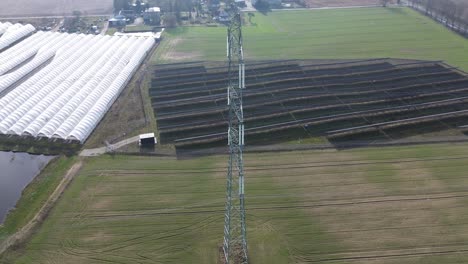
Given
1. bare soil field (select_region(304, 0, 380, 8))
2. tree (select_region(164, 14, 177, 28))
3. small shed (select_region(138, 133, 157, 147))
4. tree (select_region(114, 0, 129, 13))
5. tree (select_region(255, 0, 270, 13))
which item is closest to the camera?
small shed (select_region(138, 133, 157, 147))

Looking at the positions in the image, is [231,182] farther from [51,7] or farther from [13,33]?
[51,7]

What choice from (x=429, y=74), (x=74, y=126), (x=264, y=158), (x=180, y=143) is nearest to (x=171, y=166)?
(x=180, y=143)

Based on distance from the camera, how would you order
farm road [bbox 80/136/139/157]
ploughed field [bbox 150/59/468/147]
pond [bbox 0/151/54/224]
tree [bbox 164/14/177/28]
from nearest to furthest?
pond [bbox 0/151/54/224]
farm road [bbox 80/136/139/157]
ploughed field [bbox 150/59/468/147]
tree [bbox 164/14/177/28]

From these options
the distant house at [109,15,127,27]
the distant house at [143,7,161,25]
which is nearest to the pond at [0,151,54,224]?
the distant house at [109,15,127,27]

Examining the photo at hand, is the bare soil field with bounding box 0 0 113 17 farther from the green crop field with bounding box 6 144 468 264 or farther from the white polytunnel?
the green crop field with bounding box 6 144 468 264

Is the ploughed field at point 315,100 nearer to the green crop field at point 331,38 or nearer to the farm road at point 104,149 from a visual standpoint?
the farm road at point 104,149

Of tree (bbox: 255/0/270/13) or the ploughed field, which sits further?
tree (bbox: 255/0/270/13)

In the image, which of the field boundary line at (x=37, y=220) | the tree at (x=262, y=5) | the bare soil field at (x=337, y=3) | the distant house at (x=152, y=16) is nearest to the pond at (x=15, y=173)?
the field boundary line at (x=37, y=220)
